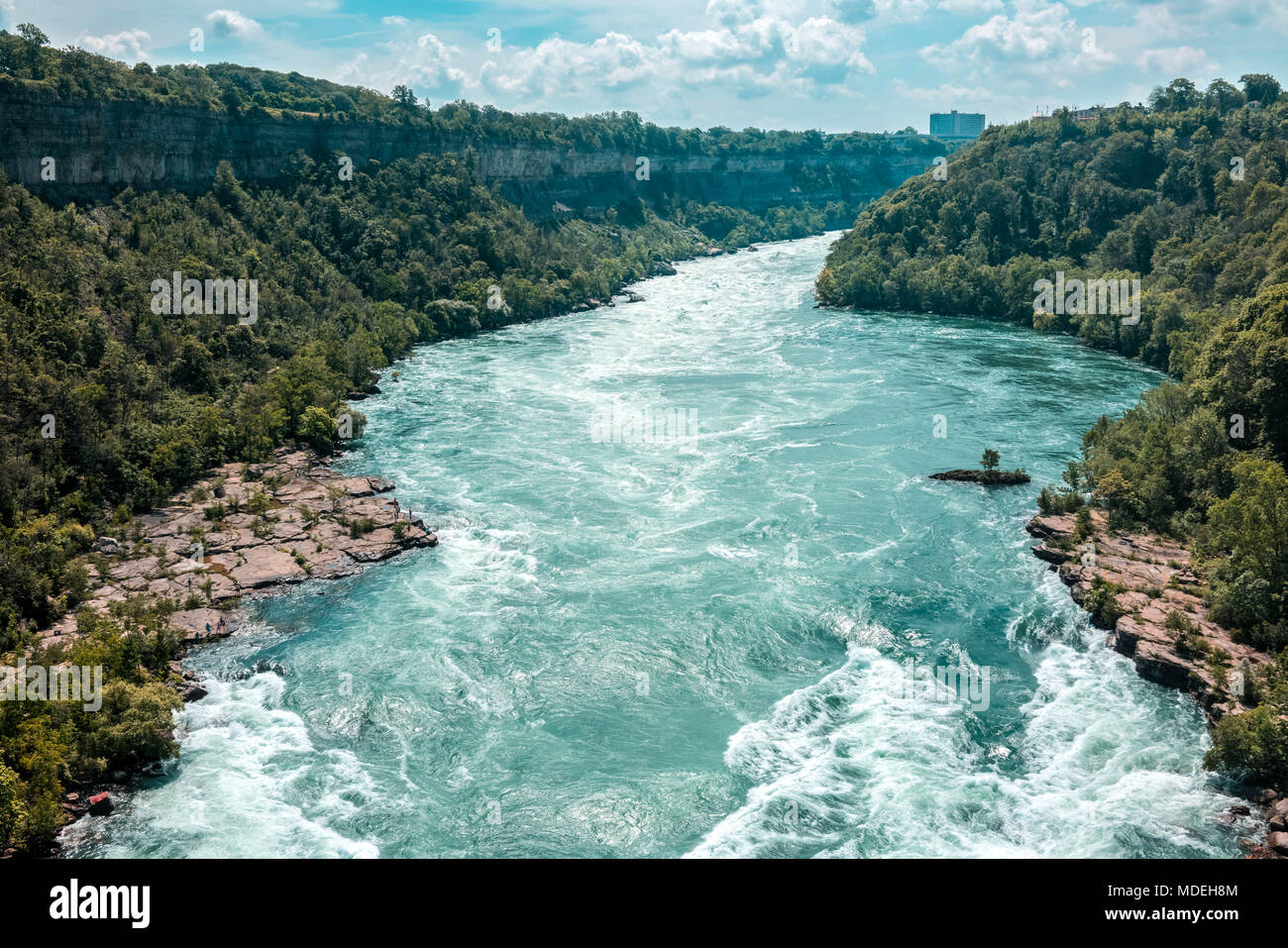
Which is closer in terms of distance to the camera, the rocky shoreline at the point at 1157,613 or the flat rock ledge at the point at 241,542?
the rocky shoreline at the point at 1157,613

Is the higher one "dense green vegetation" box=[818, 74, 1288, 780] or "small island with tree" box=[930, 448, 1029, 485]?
"dense green vegetation" box=[818, 74, 1288, 780]

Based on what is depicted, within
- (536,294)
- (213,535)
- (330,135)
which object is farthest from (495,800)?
(330,135)

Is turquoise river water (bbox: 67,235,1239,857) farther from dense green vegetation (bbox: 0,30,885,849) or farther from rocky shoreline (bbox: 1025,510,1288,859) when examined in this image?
dense green vegetation (bbox: 0,30,885,849)

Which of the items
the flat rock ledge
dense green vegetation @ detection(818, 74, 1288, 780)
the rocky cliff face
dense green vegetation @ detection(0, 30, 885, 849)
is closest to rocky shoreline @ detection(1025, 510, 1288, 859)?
dense green vegetation @ detection(818, 74, 1288, 780)

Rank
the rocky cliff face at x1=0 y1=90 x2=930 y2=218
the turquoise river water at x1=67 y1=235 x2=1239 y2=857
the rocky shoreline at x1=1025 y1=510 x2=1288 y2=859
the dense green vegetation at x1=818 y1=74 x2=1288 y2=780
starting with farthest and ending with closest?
the rocky cliff face at x1=0 y1=90 x2=930 y2=218 < the dense green vegetation at x1=818 y1=74 x2=1288 y2=780 < the rocky shoreline at x1=1025 y1=510 x2=1288 y2=859 < the turquoise river water at x1=67 y1=235 x2=1239 y2=857

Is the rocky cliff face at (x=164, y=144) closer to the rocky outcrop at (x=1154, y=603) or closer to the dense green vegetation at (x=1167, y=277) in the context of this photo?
the dense green vegetation at (x=1167, y=277)

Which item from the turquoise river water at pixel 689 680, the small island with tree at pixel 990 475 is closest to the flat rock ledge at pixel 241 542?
the turquoise river water at pixel 689 680

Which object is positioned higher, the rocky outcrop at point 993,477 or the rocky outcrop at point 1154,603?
the rocky outcrop at point 993,477
